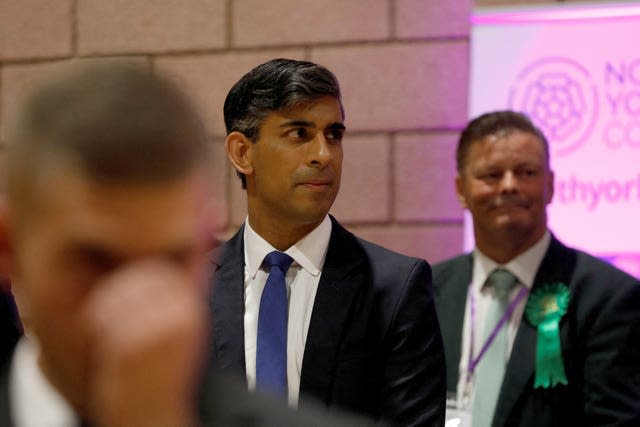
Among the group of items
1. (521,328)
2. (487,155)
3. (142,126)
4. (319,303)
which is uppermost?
(142,126)

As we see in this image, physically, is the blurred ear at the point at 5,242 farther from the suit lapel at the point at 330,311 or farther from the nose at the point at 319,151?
the nose at the point at 319,151

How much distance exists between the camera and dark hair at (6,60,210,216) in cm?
99

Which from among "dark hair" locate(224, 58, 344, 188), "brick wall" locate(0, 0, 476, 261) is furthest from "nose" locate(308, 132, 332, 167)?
"brick wall" locate(0, 0, 476, 261)

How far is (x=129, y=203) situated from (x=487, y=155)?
9.30 feet

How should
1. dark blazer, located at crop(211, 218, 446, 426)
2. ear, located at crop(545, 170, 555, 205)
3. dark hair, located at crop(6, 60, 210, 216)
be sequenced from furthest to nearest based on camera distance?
ear, located at crop(545, 170, 555, 205) < dark blazer, located at crop(211, 218, 446, 426) < dark hair, located at crop(6, 60, 210, 216)

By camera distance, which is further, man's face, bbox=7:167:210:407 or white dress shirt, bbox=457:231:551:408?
white dress shirt, bbox=457:231:551:408

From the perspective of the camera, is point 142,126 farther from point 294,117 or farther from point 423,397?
point 294,117

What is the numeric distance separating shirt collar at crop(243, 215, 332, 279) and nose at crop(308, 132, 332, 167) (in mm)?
162

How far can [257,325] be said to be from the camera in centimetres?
279

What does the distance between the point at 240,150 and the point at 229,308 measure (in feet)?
1.64

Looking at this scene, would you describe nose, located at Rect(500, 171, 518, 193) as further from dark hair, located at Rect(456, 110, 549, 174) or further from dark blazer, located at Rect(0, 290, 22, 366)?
dark blazer, located at Rect(0, 290, 22, 366)

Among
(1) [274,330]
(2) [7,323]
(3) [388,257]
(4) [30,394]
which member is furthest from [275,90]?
(4) [30,394]

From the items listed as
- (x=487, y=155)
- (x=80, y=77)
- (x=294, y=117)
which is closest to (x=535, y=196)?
(x=487, y=155)

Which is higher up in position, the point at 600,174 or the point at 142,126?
the point at 142,126
